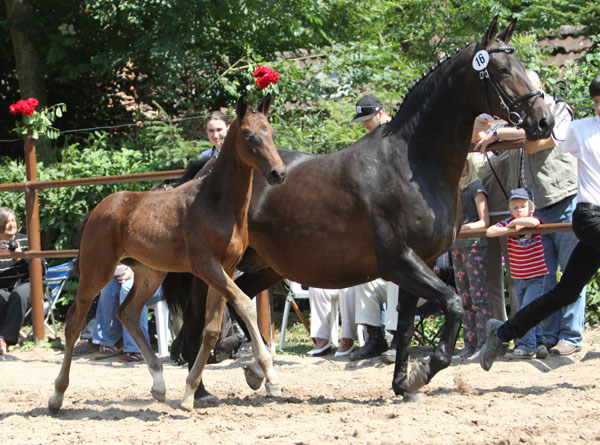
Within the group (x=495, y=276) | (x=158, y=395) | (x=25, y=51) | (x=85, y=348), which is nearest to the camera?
(x=158, y=395)

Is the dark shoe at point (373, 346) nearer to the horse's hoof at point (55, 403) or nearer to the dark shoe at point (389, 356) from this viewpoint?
the dark shoe at point (389, 356)

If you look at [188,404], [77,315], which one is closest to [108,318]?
[77,315]

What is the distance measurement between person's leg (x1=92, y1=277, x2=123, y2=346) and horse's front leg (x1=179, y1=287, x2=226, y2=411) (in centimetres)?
302

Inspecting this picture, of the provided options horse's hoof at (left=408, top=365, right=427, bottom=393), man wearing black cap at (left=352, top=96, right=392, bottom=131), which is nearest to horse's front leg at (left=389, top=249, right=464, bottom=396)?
horse's hoof at (left=408, top=365, right=427, bottom=393)

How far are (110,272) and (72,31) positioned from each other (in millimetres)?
8586

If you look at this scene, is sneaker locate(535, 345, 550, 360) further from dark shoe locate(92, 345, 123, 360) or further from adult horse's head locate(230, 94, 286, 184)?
dark shoe locate(92, 345, 123, 360)

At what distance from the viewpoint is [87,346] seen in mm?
8047

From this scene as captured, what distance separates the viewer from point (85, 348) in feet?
26.3

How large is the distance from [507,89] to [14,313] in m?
6.11

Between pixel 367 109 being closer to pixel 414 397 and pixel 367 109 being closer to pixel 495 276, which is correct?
pixel 495 276

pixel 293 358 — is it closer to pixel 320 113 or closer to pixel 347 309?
pixel 347 309

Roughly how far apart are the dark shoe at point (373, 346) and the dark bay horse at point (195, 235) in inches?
84.8

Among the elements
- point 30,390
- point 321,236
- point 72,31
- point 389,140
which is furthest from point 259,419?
point 72,31

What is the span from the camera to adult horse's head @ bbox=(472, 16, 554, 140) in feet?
14.4
